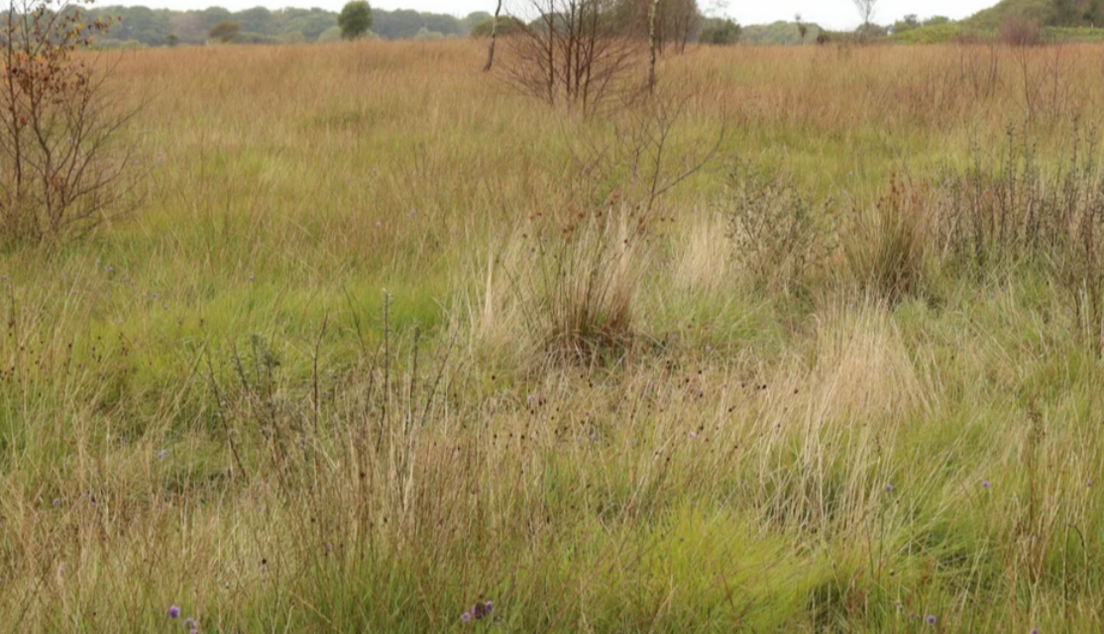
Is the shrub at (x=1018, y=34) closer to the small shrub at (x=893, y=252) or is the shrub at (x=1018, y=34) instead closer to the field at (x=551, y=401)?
the field at (x=551, y=401)

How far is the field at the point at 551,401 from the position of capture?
1974 millimetres

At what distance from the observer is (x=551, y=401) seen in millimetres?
3025

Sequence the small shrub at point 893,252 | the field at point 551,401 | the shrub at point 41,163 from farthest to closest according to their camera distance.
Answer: the shrub at point 41,163
the small shrub at point 893,252
the field at point 551,401

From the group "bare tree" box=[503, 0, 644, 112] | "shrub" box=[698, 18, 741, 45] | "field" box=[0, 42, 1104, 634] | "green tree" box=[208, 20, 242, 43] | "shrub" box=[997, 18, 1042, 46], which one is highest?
"green tree" box=[208, 20, 242, 43]

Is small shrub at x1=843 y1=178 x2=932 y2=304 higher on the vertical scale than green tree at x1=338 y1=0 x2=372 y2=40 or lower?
lower

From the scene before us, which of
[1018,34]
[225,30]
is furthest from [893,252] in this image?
[225,30]

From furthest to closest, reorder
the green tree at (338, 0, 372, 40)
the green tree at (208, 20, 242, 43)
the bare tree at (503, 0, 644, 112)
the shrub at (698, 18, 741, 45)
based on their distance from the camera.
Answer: the green tree at (208, 20, 242, 43) → the green tree at (338, 0, 372, 40) → the shrub at (698, 18, 741, 45) → the bare tree at (503, 0, 644, 112)

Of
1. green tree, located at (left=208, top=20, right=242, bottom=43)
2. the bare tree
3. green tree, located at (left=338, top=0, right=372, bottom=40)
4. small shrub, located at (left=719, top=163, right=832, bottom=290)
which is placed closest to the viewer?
small shrub, located at (left=719, top=163, right=832, bottom=290)

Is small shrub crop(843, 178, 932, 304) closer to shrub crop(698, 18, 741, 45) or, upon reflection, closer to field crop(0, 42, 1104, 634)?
field crop(0, 42, 1104, 634)

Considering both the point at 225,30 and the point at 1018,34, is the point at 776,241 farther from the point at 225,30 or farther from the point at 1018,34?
the point at 225,30

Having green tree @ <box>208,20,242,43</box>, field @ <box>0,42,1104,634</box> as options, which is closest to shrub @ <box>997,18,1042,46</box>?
field @ <box>0,42,1104,634</box>

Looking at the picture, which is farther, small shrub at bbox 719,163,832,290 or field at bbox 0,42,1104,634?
small shrub at bbox 719,163,832,290

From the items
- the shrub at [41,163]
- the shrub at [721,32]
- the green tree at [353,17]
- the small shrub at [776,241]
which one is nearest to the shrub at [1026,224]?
the small shrub at [776,241]

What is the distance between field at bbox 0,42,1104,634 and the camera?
1.97 m
